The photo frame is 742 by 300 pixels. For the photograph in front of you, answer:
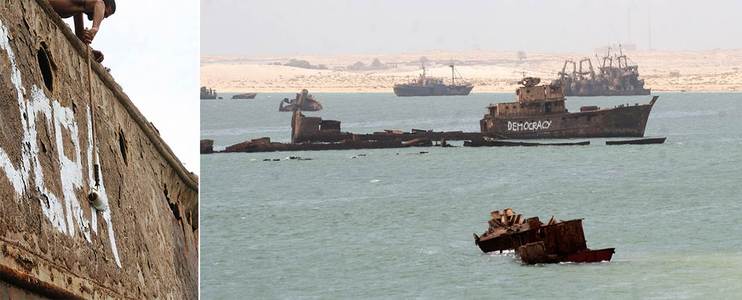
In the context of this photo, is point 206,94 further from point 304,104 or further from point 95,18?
point 95,18

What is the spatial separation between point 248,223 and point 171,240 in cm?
5078

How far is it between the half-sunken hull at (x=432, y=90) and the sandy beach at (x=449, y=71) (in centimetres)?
166

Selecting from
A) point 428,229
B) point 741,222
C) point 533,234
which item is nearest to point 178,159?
point 533,234

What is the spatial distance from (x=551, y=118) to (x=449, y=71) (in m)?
70.4

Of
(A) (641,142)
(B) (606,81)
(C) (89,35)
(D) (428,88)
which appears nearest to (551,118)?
(A) (641,142)

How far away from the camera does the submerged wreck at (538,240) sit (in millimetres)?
47219

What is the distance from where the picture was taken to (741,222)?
Answer: 6350cm

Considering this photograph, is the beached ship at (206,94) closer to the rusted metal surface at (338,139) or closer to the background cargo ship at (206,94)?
the background cargo ship at (206,94)

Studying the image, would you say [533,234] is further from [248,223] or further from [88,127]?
[88,127]

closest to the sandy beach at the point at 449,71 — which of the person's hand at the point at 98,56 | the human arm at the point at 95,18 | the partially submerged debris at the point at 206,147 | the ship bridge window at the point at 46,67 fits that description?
the partially submerged debris at the point at 206,147

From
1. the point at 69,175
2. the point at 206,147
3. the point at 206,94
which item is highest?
the point at 69,175

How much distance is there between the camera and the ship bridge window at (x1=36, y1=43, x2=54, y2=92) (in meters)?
12.2

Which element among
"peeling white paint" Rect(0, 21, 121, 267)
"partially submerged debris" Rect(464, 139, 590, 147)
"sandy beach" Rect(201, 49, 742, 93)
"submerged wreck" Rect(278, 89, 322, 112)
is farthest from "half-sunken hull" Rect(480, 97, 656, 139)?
"peeling white paint" Rect(0, 21, 121, 267)

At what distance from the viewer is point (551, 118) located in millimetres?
86188
